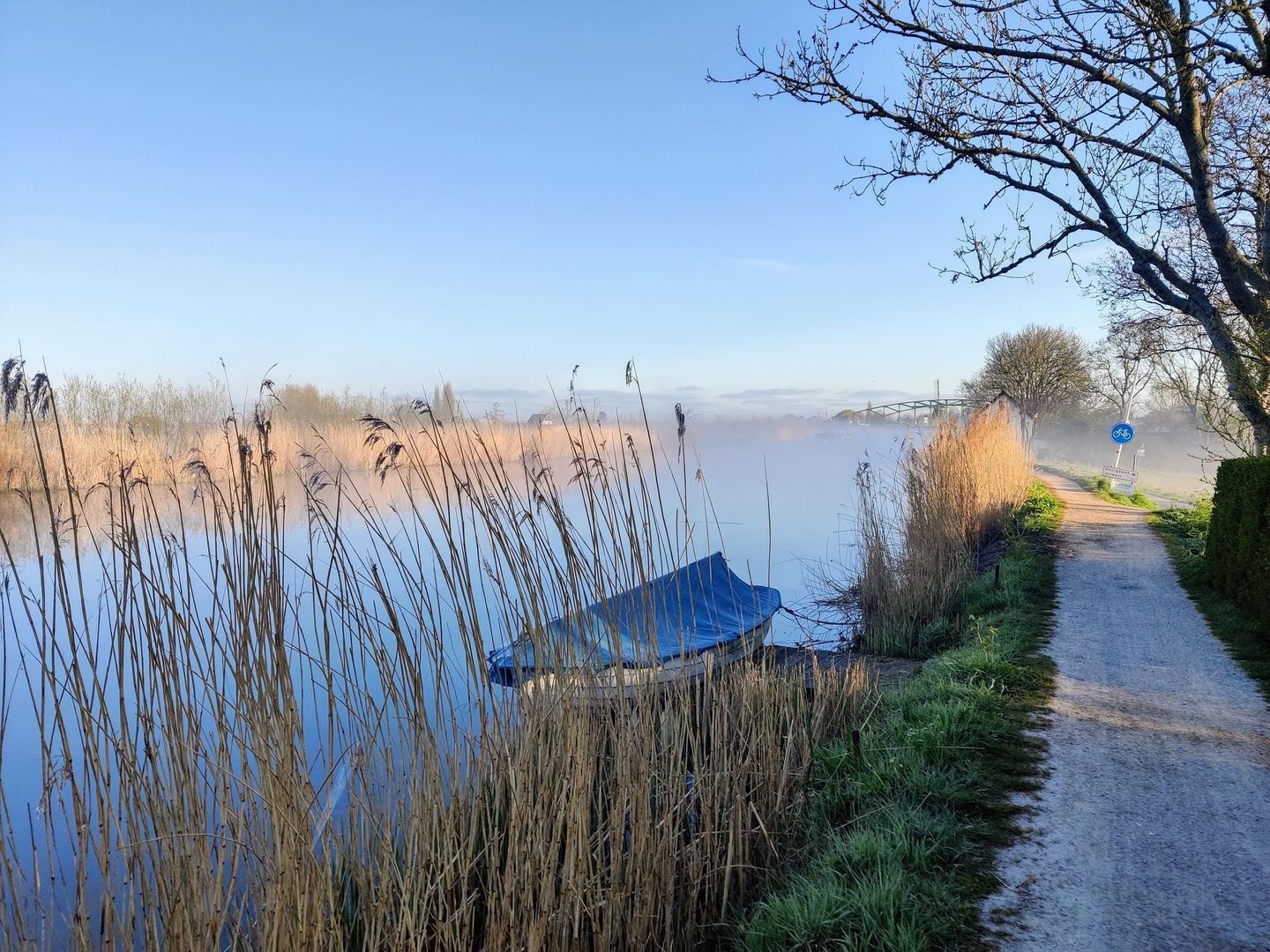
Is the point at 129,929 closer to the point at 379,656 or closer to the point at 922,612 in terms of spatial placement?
the point at 379,656

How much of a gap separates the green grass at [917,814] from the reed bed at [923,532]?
244 cm

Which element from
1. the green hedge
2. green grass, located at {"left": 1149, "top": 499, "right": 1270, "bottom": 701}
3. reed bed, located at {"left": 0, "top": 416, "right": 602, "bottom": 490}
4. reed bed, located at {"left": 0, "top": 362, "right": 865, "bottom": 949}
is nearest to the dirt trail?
green grass, located at {"left": 1149, "top": 499, "right": 1270, "bottom": 701}

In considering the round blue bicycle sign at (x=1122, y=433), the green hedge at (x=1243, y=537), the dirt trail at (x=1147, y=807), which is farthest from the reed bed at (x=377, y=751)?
the round blue bicycle sign at (x=1122, y=433)

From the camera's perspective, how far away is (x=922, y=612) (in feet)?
26.5

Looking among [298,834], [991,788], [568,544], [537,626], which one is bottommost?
[991,788]

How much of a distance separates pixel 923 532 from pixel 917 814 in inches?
245

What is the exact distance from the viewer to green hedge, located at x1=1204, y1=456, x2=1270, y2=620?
590cm

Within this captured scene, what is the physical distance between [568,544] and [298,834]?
1.30 metres

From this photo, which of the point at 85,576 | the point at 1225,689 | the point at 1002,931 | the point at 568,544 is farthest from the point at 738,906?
the point at 85,576

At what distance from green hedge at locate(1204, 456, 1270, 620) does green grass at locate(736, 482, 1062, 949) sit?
2.04 metres

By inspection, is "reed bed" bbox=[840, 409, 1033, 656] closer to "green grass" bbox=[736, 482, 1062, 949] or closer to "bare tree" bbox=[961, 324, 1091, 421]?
"green grass" bbox=[736, 482, 1062, 949]

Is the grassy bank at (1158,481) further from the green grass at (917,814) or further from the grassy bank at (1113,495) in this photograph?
the green grass at (917,814)

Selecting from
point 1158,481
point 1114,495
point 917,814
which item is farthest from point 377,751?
point 1158,481

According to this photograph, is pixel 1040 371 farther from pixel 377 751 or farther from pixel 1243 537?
pixel 377 751
